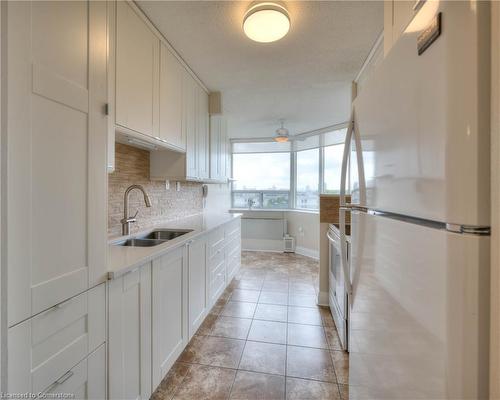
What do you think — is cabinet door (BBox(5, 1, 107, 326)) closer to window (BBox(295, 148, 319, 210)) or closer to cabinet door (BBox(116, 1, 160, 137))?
cabinet door (BBox(116, 1, 160, 137))

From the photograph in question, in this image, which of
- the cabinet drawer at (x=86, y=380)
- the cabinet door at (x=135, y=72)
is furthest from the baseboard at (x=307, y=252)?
the cabinet drawer at (x=86, y=380)

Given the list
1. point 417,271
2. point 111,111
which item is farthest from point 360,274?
point 111,111

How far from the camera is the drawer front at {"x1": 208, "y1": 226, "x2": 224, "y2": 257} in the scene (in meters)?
2.49

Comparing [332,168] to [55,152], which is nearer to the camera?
[55,152]

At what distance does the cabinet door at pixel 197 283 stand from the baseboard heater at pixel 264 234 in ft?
10.2

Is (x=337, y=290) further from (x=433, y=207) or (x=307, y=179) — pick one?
(x=307, y=179)

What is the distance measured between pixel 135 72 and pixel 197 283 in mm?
1689

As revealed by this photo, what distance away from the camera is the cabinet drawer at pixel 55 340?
0.76m

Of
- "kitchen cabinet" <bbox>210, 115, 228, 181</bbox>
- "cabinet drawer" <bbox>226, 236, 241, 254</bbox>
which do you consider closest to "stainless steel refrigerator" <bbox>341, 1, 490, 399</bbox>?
"cabinet drawer" <bbox>226, 236, 241, 254</bbox>

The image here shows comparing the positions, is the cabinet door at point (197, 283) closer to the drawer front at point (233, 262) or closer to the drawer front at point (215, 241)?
the drawer front at point (215, 241)

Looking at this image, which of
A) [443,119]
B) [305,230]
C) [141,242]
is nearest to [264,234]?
[305,230]

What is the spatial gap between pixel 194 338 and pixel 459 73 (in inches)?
92.2

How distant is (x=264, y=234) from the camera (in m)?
5.42

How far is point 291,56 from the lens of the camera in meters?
2.29
